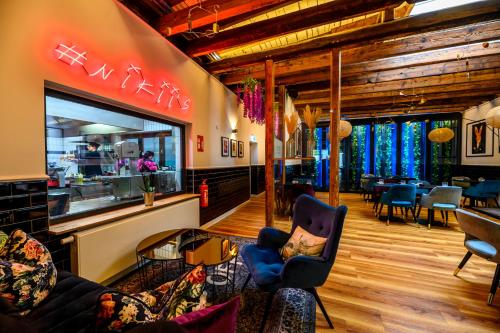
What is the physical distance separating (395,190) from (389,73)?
2.78 metres

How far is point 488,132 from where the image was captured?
6.37 meters

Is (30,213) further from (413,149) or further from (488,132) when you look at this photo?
(413,149)

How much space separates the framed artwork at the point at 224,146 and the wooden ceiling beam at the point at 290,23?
6.30ft

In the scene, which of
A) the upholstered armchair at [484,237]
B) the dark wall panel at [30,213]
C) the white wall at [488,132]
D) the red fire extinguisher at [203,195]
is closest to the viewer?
the dark wall panel at [30,213]

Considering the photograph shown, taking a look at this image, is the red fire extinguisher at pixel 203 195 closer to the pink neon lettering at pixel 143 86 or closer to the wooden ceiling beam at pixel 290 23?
the pink neon lettering at pixel 143 86

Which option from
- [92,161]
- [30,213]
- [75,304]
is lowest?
[75,304]

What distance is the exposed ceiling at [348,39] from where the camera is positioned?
289cm

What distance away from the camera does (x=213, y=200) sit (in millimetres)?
4758

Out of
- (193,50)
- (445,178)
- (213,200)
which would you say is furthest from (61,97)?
(445,178)

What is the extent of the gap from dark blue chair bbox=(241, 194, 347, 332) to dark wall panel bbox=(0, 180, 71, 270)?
1.76 meters

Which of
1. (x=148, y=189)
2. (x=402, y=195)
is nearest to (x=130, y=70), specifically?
(x=148, y=189)

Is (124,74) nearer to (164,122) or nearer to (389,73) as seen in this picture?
(164,122)

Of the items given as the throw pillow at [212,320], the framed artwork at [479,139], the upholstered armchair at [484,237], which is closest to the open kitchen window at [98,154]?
the throw pillow at [212,320]

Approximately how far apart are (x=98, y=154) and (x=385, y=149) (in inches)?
374
